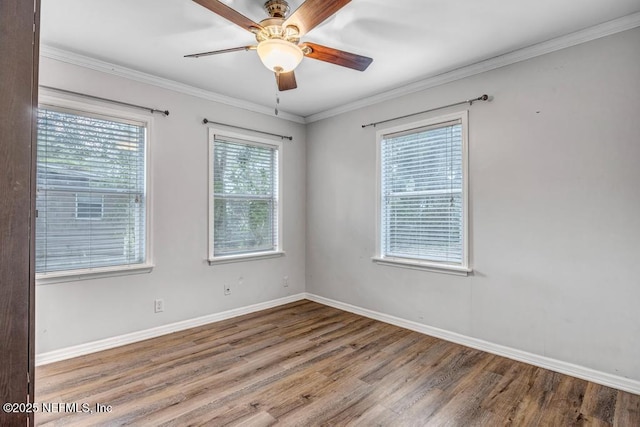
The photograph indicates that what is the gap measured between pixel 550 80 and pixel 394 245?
204 cm

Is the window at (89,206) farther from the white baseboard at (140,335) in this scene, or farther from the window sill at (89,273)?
the white baseboard at (140,335)

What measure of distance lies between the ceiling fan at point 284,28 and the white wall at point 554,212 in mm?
1481

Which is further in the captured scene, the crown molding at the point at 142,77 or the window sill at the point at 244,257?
the window sill at the point at 244,257

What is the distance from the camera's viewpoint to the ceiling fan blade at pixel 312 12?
65.2 inches

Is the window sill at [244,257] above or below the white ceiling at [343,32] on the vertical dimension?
below

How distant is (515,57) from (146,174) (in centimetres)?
349

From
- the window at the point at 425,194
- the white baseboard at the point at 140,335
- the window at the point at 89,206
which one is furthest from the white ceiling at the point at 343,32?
the white baseboard at the point at 140,335

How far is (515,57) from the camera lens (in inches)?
106

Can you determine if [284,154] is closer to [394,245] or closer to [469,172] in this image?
[394,245]

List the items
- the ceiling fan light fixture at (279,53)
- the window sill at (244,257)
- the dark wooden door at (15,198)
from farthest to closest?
the window sill at (244,257) → the ceiling fan light fixture at (279,53) → the dark wooden door at (15,198)

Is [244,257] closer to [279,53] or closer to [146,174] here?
[146,174]

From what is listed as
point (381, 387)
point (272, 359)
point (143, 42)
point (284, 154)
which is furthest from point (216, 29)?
point (381, 387)

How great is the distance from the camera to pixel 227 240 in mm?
3799

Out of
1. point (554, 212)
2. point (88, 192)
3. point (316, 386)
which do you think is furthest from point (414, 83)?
point (88, 192)
